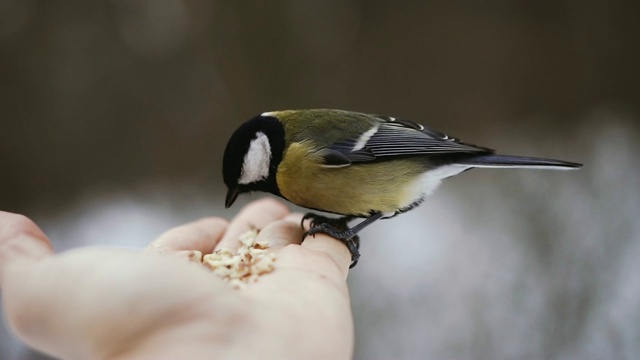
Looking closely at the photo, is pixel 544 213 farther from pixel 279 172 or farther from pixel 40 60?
pixel 40 60

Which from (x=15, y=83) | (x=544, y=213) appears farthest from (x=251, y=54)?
(x=544, y=213)

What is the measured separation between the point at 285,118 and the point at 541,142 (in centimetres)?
112

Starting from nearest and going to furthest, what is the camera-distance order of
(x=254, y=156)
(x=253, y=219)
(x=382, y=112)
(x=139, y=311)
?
(x=139, y=311) < (x=254, y=156) < (x=253, y=219) < (x=382, y=112)

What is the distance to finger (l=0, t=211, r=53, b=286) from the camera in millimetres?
591

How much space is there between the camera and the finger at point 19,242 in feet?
1.94

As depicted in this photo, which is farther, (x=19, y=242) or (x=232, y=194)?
(x=232, y=194)

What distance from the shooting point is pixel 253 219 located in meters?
1.29

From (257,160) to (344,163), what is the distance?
169 mm

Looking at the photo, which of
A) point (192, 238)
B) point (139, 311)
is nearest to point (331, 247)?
point (192, 238)

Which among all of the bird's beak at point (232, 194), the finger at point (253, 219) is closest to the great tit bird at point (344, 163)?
the bird's beak at point (232, 194)

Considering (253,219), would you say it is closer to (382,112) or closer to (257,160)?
(257,160)

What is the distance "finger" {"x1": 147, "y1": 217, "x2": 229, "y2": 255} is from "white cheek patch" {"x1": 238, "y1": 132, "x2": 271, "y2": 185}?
0.18 m

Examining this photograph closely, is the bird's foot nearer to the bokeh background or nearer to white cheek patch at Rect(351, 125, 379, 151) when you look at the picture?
white cheek patch at Rect(351, 125, 379, 151)

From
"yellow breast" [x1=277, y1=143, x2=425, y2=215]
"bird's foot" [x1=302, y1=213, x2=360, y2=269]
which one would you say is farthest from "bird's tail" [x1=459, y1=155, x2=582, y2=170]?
"bird's foot" [x1=302, y1=213, x2=360, y2=269]
